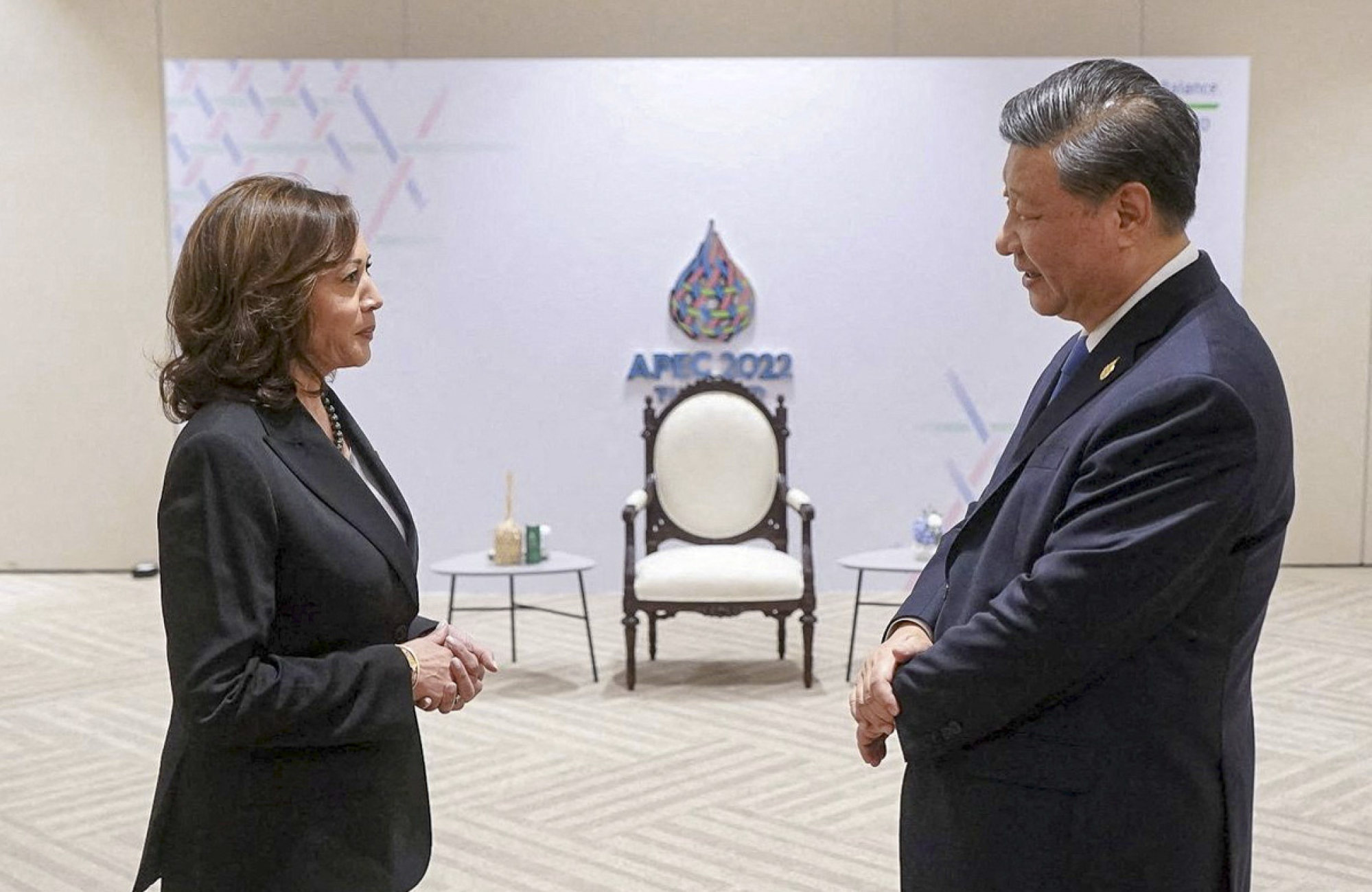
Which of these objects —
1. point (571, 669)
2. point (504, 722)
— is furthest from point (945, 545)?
point (571, 669)

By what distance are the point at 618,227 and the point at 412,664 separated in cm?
588

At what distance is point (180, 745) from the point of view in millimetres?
2033

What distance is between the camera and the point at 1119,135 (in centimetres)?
189

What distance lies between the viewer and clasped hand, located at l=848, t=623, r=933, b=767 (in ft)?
6.67

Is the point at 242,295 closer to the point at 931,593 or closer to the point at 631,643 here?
the point at 931,593

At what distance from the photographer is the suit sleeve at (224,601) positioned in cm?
192

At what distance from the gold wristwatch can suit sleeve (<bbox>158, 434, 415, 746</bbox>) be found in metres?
0.14

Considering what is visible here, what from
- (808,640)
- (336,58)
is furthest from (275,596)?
(336,58)

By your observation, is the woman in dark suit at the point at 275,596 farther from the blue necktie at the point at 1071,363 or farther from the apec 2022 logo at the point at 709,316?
the apec 2022 logo at the point at 709,316

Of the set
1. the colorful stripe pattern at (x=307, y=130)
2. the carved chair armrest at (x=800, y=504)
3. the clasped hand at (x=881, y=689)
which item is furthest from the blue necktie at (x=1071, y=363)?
the colorful stripe pattern at (x=307, y=130)

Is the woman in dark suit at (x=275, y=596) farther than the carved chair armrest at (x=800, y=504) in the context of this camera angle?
No

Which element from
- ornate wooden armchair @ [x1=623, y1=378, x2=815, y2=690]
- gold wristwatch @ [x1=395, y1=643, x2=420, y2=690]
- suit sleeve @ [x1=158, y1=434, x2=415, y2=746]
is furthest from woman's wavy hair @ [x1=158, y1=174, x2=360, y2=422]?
ornate wooden armchair @ [x1=623, y1=378, x2=815, y2=690]

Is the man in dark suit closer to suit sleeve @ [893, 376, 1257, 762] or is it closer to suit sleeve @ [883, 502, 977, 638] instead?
suit sleeve @ [893, 376, 1257, 762]

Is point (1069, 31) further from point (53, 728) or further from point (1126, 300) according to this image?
point (1126, 300)
